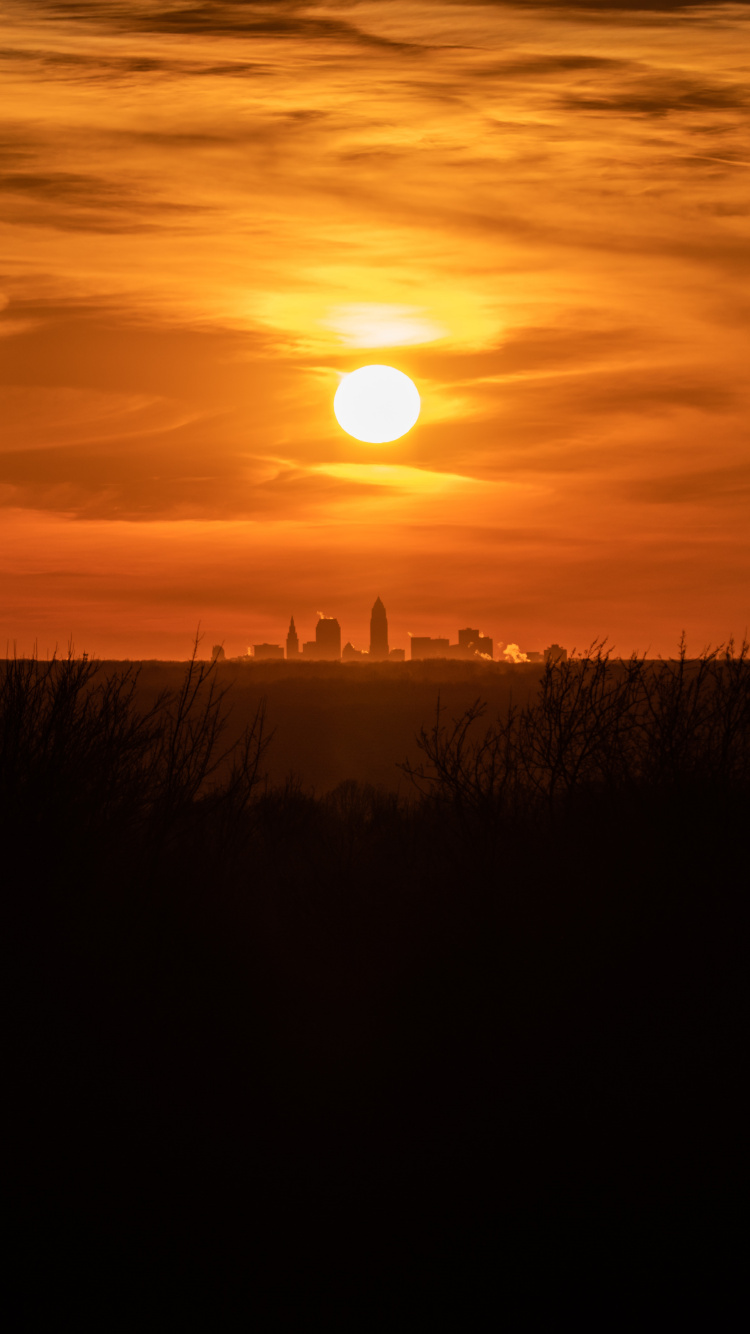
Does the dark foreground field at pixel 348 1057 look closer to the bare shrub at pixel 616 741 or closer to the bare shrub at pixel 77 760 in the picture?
Answer: the bare shrub at pixel 77 760

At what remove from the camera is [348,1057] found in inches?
503

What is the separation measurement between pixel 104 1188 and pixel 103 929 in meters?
4.22

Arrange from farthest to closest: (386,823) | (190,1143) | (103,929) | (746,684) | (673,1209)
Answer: (386,823) < (746,684) < (103,929) < (190,1143) < (673,1209)

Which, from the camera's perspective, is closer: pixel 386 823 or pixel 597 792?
pixel 597 792

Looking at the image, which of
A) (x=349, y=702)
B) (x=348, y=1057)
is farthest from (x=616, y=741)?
(x=349, y=702)

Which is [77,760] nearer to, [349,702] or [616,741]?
[616,741]

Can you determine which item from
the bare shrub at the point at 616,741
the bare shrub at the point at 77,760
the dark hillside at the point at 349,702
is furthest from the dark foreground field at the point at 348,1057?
the dark hillside at the point at 349,702

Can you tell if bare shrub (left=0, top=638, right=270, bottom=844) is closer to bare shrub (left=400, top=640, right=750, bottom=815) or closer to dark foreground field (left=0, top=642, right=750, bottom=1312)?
dark foreground field (left=0, top=642, right=750, bottom=1312)

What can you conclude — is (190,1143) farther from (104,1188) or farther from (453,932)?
(453,932)

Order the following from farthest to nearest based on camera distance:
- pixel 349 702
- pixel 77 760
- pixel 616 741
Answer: pixel 349 702 < pixel 616 741 < pixel 77 760

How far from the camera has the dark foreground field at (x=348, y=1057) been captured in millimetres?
8648

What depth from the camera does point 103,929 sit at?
1357cm

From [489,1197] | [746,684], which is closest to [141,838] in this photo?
[489,1197]

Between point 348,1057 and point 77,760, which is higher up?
point 77,760
